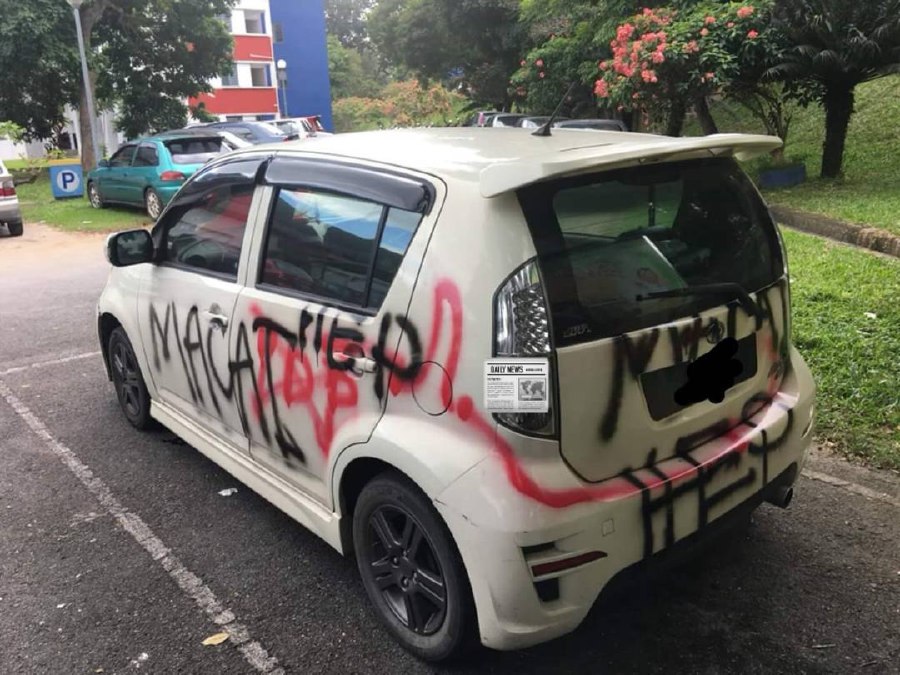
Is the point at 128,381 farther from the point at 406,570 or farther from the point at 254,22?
the point at 254,22

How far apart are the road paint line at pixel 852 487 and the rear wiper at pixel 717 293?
57.8 inches

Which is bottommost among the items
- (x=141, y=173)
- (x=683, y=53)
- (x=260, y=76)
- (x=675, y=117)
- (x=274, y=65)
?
(x=141, y=173)

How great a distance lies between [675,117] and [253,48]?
112ft

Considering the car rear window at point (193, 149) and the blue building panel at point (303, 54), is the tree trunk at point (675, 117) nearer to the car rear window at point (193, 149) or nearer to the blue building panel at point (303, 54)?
the car rear window at point (193, 149)

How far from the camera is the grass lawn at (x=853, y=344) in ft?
13.4

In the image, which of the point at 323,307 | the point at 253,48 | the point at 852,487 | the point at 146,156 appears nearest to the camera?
the point at 323,307

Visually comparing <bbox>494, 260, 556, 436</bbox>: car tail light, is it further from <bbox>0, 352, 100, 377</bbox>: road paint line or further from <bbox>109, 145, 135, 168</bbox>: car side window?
<bbox>109, 145, 135, 168</bbox>: car side window

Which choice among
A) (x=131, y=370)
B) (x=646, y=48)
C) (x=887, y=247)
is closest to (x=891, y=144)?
(x=646, y=48)

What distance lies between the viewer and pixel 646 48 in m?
13.3

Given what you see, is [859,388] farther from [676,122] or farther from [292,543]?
[676,122]

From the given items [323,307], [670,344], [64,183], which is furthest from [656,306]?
[64,183]

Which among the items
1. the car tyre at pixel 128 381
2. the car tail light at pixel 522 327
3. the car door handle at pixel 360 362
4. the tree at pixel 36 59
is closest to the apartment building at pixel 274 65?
the tree at pixel 36 59

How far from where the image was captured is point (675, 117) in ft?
54.4

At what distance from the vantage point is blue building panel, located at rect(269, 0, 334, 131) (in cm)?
4869
